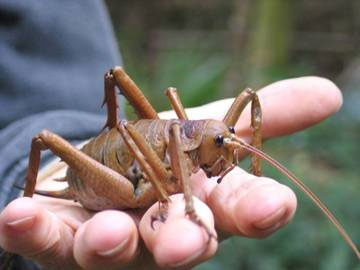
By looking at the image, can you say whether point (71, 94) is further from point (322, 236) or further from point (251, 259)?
point (322, 236)

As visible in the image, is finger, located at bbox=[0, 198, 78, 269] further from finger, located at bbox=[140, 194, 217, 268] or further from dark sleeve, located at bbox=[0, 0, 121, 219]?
dark sleeve, located at bbox=[0, 0, 121, 219]

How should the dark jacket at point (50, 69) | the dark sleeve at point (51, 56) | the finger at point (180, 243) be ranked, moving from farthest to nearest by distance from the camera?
the dark sleeve at point (51, 56), the dark jacket at point (50, 69), the finger at point (180, 243)

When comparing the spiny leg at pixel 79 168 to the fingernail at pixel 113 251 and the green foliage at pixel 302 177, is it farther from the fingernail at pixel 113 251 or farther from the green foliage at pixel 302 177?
the green foliage at pixel 302 177

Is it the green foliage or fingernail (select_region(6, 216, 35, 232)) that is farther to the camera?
the green foliage

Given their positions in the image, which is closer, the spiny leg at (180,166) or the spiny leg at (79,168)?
the spiny leg at (180,166)

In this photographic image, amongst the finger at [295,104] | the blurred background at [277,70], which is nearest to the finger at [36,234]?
the finger at [295,104]

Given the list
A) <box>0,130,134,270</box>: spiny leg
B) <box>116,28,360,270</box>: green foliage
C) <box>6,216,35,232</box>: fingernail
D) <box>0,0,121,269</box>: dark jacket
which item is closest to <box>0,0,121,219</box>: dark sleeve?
<box>0,0,121,269</box>: dark jacket

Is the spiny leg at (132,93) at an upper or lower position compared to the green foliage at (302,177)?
upper

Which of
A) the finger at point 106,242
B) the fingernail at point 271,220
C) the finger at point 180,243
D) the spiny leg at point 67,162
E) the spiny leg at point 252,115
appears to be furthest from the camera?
the spiny leg at point 252,115

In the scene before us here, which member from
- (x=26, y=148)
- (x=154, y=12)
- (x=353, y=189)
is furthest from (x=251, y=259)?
(x=154, y=12)
